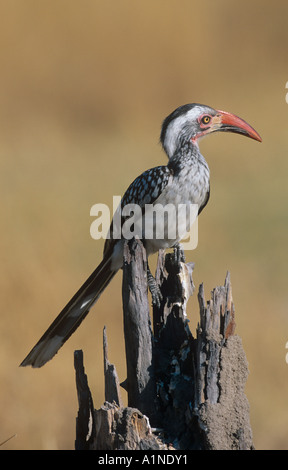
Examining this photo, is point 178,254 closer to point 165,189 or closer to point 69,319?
point 165,189


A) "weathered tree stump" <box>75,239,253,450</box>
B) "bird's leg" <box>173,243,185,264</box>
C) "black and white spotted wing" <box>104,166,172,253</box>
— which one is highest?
"black and white spotted wing" <box>104,166,172,253</box>

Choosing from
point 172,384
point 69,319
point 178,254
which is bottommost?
point 172,384

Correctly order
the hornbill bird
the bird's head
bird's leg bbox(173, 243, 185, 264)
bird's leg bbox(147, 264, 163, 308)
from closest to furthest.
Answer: bird's leg bbox(147, 264, 163, 308), the hornbill bird, bird's leg bbox(173, 243, 185, 264), the bird's head

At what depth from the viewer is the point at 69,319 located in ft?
16.9

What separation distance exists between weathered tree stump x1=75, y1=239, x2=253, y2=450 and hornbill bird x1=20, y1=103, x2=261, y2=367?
64 centimetres

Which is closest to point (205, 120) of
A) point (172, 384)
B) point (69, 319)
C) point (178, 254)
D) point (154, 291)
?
point (178, 254)

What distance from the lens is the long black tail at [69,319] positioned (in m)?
4.98

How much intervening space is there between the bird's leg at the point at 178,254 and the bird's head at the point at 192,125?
0.70m

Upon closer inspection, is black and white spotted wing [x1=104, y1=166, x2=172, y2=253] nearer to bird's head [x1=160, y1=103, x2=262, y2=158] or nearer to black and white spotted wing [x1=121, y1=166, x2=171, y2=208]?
black and white spotted wing [x1=121, y1=166, x2=171, y2=208]

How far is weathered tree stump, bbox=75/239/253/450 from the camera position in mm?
3988

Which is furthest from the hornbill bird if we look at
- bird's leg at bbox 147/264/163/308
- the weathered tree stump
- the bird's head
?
the weathered tree stump

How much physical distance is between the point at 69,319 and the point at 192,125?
1.71 m

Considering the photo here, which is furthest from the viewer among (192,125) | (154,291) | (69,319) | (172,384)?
(192,125)

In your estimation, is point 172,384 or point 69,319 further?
point 69,319
